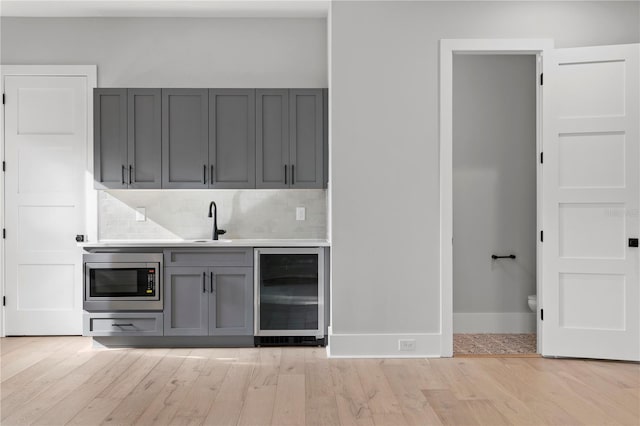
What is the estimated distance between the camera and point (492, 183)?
518 cm

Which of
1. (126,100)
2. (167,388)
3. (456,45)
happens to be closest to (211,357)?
(167,388)

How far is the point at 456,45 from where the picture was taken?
13.8ft

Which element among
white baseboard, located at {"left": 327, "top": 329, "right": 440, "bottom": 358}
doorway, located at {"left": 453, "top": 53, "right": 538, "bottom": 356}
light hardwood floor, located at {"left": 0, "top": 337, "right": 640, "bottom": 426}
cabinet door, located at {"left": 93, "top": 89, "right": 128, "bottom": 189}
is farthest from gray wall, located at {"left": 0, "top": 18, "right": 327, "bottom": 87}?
light hardwood floor, located at {"left": 0, "top": 337, "right": 640, "bottom": 426}

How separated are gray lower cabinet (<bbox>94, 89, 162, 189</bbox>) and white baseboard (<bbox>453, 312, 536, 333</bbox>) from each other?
9.76ft

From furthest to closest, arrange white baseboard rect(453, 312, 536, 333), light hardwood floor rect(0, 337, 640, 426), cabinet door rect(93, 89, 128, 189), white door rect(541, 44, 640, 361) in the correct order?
white baseboard rect(453, 312, 536, 333) → cabinet door rect(93, 89, 128, 189) → white door rect(541, 44, 640, 361) → light hardwood floor rect(0, 337, 640, 426)

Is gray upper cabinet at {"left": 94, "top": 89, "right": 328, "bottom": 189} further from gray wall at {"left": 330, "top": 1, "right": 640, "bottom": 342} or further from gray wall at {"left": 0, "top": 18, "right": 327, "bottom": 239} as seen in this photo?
gray wall at {"left": 330, "top": 1, "right": 640, "bottom": 342}

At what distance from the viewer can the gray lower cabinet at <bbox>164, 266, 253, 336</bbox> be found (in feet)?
14.7

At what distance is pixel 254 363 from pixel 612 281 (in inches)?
105

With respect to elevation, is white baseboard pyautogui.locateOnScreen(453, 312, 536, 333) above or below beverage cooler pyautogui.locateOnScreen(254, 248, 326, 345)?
below

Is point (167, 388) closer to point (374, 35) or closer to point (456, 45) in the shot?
point (374, 35)

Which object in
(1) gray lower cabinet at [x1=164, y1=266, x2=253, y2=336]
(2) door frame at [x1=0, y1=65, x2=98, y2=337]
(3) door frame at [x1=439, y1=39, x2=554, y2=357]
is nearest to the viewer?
(3) door frame at [x1=439, y1=39, x2=554, y2=357]

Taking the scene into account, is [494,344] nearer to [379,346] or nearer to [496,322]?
[496,322]

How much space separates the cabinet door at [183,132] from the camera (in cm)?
469

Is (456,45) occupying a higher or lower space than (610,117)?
Answer: higher
